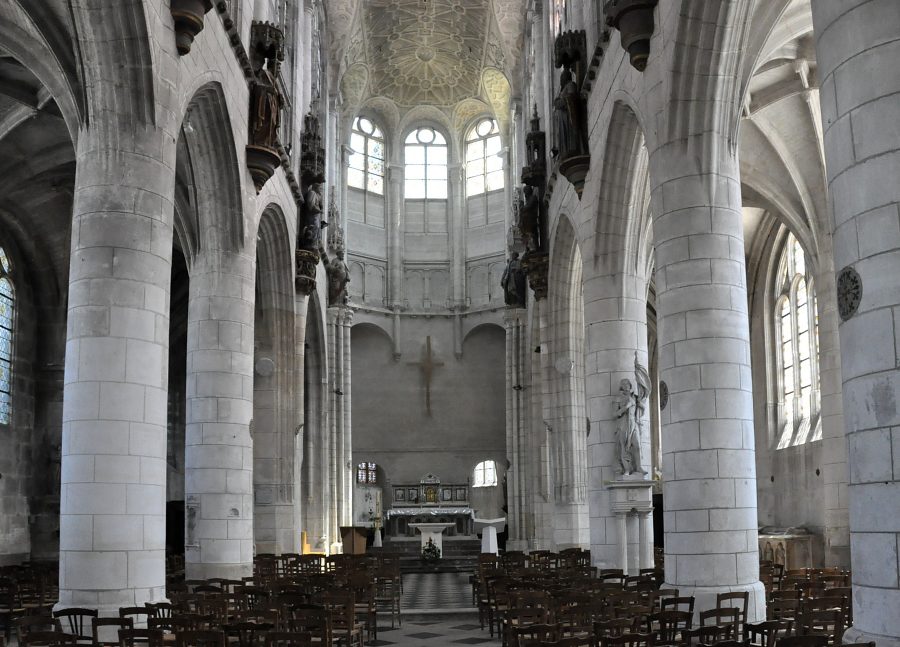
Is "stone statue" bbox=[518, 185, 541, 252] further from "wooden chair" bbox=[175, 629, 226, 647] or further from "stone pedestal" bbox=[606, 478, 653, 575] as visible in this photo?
"wooden chair" bbox=[175, 629, 226, 647]

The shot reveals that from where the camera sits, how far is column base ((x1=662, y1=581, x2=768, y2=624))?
12.6 metres

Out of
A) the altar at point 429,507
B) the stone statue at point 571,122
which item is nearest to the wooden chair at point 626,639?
the stone statue at point 571,122

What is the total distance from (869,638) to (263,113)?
52.5ft

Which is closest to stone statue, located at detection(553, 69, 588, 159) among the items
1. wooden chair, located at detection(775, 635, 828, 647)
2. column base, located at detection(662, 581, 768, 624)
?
column base, located at detection(662, 581, 768, 624)

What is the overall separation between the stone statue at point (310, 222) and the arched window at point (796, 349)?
1393 centimetres

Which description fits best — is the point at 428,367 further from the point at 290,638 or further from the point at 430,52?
the point at 290,638

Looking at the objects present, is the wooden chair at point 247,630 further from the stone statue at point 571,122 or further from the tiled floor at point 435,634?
the stone statue at point 571,122

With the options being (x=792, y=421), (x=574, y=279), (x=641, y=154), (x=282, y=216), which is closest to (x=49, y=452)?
(x=282, y=216)

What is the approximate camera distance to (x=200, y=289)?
62.7 ft

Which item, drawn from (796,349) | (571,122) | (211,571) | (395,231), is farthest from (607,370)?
(395,231)

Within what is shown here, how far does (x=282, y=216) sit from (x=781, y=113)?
1258 cm

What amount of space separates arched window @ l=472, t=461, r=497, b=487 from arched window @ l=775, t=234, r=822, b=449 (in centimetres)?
1693

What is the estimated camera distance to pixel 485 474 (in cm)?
4456

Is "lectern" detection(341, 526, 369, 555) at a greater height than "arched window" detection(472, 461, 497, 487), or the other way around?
"arched window" detection(472, 461, 497, 487)
